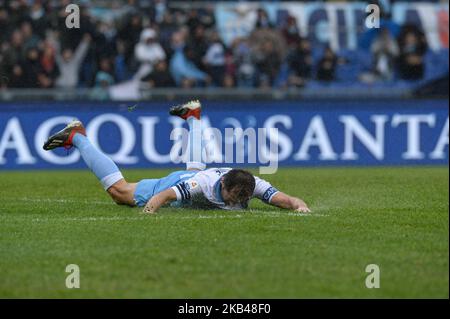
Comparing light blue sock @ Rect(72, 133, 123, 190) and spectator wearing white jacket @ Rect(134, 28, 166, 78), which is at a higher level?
spectator wearing white jacket @ Rect(134, 28, 166, 78)

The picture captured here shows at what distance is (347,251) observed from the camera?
32.3 ft

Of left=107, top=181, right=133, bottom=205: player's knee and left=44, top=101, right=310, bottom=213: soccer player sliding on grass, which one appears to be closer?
left=44, top=101, right=310, bottom=213: soccer player sliding on grass

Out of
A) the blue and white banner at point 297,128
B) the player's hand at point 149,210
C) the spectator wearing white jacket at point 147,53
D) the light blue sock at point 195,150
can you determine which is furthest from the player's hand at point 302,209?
the spectator wearing white jacket at point 147,53

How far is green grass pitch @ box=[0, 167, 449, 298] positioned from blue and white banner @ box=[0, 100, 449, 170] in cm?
644

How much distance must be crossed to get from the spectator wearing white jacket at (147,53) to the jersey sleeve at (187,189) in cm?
1122

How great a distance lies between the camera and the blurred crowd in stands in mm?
22734

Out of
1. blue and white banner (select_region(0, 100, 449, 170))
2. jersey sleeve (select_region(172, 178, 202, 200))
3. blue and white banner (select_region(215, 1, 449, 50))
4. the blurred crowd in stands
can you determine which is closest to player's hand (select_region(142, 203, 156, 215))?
jersey sleeve (select_region(172, 178, 202, 200))

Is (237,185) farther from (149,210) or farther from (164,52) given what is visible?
(164,52)

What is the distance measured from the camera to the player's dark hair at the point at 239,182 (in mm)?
11891

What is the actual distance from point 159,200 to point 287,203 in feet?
5.16

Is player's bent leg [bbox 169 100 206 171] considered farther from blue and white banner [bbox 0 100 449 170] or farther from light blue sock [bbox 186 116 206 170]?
blue and white banner [bbox 0 100 449 170]

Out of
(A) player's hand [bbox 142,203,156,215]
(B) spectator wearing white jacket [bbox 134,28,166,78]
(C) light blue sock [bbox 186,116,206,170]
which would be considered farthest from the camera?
(B) spectator wearing white jacket [bbox 134,28,166,78]

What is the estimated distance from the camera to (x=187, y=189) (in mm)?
12086

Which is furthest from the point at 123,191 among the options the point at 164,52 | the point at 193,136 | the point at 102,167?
the point at 164,52
